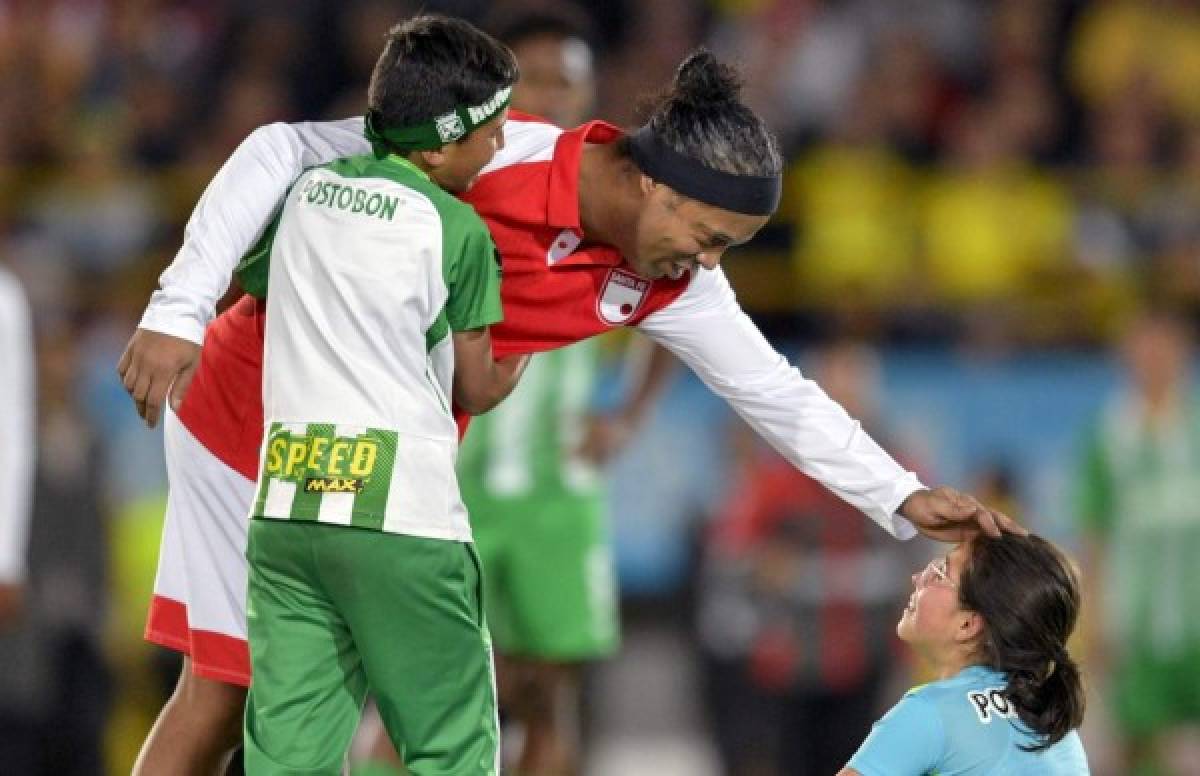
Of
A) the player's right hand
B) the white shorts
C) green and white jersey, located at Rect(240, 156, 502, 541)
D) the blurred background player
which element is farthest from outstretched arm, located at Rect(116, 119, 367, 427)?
the blurred background player

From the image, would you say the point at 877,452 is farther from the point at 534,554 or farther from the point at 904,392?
the point at 904,392

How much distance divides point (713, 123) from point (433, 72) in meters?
0.61

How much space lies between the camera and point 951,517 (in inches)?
195

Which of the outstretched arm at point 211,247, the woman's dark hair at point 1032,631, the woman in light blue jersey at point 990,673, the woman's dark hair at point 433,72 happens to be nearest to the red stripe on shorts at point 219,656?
the outstretched arm at point 211,247

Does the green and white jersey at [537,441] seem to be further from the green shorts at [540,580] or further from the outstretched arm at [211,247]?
the outstretched arm at [211,247]

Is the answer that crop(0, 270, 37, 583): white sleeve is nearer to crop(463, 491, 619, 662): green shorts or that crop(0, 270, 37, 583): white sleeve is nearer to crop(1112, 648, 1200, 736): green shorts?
crop(463, 491, 619, 662): green shorts

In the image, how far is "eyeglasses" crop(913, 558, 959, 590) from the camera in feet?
15.8

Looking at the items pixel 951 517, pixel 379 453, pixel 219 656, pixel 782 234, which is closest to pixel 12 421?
pixel 219 656

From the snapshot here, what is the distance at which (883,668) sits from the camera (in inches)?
368

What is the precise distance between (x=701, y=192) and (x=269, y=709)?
4.42 ft

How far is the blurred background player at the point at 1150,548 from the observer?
30.8ft

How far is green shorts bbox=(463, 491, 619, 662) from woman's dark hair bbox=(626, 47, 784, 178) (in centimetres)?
250

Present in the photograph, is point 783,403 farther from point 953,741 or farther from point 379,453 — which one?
point 379,453

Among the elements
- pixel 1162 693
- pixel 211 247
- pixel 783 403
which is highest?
pixel 211 247
